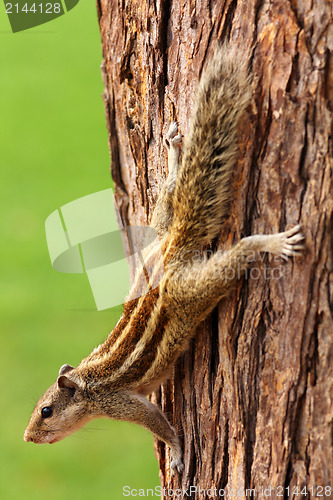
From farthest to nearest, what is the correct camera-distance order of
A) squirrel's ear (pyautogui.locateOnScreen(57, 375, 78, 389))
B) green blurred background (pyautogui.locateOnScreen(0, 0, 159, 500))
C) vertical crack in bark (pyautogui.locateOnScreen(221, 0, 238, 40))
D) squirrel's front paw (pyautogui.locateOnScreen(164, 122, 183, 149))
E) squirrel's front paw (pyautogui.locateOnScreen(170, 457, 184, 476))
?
1. green blurred background (pyautogui.locateOnScreen(0, 0, 159, 500))
2. squirrel's ear (pyautogui.locateOnScreen(57, 375, 78, 389))
3. squirrel's front paw (pyautogui.locateOnScreen(170, 457, 184, 476))
4. squirrel's front paw (pyautogui.locateOnScreen(164, 122, 183, 149))
5. vertical crack in bark (pyautogui.locateOnScreen(221, 0, 238, 40))

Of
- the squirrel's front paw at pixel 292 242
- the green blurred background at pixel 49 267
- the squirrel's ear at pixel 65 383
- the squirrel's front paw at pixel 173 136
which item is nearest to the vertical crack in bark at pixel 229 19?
the squirrel's front paw at pixel 173 136

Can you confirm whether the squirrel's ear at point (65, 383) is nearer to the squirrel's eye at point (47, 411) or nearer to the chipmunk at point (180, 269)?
the chipmunk at point (180, 269)

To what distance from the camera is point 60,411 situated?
3203 mm

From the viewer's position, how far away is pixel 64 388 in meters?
3.16

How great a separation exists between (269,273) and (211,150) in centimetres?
53

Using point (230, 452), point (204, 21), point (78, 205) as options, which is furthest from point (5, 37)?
point (230, 452)

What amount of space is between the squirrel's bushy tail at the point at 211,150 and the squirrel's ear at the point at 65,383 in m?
1.04

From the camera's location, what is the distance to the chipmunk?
222cm

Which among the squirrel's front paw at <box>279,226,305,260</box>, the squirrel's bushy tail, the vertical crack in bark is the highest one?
the vertical crack in bark

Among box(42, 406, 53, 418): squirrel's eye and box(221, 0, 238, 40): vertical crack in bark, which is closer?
box(221, 0, 238, 40): vertical crack in bark

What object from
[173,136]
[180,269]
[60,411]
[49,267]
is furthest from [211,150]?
[49,267]

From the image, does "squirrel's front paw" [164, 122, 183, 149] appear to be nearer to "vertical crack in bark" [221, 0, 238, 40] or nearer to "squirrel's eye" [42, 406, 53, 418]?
"vertical crack in bark" [221, 0, 238, 40]

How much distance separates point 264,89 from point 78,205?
1.38 m

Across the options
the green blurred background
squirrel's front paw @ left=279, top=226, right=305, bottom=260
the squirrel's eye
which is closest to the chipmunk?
squirrel's front paw @ left=279, top=226, right=305, bottom=260
